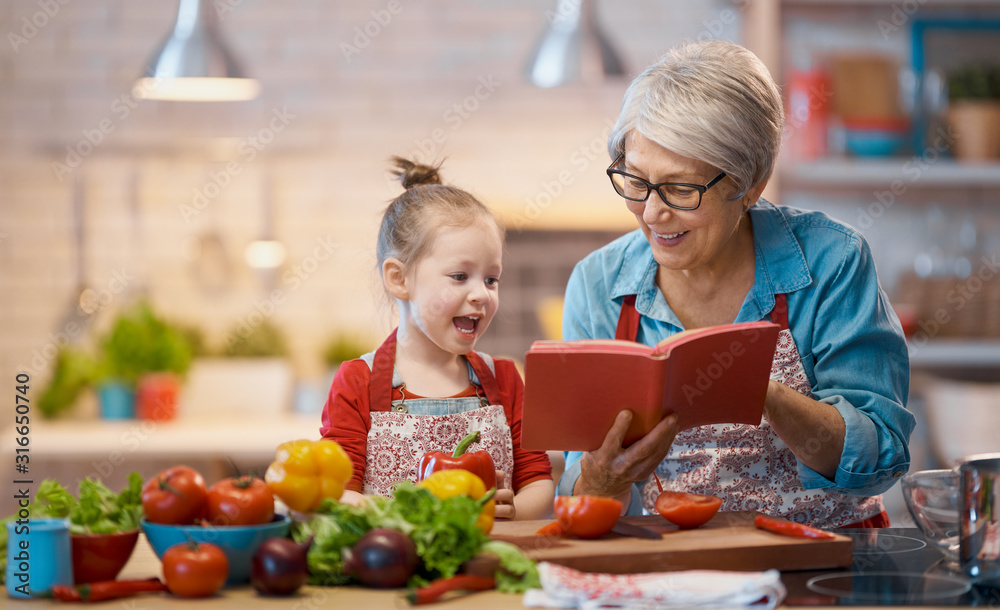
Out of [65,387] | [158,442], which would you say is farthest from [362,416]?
[65,387]

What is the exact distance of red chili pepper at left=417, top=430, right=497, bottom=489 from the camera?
5.31ft

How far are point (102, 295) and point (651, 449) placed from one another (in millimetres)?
3482

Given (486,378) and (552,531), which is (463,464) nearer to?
(552,531)

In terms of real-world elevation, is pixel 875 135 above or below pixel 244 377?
above

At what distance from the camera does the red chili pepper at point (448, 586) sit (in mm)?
1272

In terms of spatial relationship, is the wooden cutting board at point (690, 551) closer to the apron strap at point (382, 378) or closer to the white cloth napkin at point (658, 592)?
the white cloth napkin at point (658, 592)

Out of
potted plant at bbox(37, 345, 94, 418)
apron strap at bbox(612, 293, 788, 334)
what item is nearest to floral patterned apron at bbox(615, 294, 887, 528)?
apron strap at bbox(612, 293, 788, 334)

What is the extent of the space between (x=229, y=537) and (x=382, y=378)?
0.61 meters

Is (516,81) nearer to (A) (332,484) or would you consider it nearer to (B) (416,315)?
(B) (416,315)

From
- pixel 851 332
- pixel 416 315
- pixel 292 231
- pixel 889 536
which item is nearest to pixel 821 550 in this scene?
pixel 889 536

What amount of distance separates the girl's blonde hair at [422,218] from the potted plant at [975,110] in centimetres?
269

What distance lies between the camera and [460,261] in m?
1.85

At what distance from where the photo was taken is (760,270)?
1999mm

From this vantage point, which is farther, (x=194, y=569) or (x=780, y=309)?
(x=780, y=309)
